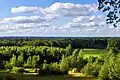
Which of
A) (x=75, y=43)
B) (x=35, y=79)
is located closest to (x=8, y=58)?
(x=35, y=79)

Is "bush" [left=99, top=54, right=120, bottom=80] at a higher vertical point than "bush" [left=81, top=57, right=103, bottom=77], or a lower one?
higher

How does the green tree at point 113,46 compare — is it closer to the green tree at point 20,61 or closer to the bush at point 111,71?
the bush at point 111,71

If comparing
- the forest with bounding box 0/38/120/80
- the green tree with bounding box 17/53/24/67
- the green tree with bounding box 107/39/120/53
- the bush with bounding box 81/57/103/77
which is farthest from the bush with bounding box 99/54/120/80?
the green tree with bounding box 17/53/24/67

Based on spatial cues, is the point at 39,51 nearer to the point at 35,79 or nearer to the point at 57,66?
the point at 57,66

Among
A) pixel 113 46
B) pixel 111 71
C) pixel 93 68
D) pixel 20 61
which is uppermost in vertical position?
pixel 113 46

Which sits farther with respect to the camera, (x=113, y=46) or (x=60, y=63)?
(x=60, y=63)

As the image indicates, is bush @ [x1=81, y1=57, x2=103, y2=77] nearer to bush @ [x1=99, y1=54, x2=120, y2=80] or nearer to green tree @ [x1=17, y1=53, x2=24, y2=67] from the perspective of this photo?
bush @ [x1=99, y1=54, x2=120, y2=80]

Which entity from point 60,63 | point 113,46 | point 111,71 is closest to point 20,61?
point 60,63

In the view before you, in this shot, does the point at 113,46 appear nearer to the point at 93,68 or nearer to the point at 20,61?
the point at 93,68

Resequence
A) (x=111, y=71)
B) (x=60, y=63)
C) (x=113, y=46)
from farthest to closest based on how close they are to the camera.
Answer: (x=60, y=63) → (x=113, y=46) → (x=111, y=71)

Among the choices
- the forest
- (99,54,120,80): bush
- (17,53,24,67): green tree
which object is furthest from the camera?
(17,53,24,67): green tree

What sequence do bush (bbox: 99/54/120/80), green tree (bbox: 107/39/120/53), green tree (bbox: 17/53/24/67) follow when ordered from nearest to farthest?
green tree (bbox: 107/39/120/53) → bush (bbox: 99/54/120/80) → green tree (bbox: 17/53/24/67)

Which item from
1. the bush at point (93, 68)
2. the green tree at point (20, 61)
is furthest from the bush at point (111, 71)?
the green tree at point (20, 61)

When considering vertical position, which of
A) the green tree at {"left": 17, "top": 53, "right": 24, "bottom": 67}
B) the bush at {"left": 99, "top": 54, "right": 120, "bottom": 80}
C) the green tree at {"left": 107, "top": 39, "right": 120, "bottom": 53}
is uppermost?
the green tree at {"left": 107, "top": 39, "right": 120, "bottom": 53}
